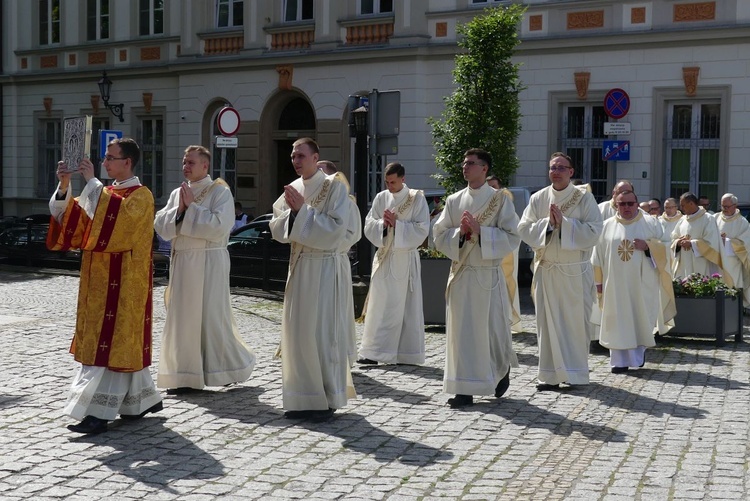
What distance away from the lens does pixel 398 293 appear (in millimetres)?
11586

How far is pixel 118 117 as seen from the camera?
31.4 m

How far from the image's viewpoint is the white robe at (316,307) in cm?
841

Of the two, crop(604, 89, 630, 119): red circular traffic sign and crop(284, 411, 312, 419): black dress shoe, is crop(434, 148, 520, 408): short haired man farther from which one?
crop(604, 89, 630, 119): red circular traffic sign

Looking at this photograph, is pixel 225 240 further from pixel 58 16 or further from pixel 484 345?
pixel 58 16

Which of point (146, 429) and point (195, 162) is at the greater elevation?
point (195, 162)

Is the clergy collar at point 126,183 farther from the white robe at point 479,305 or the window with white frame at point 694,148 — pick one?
the window with white frame at point 694,148

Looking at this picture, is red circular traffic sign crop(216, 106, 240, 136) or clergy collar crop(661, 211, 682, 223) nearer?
clergy collar crop(661, 211, 682, 223)

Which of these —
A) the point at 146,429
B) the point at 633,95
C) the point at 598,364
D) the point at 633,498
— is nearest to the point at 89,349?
the point at 146,429

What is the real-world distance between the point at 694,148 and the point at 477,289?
13879mm

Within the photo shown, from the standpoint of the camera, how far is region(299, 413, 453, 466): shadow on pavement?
7.34 m

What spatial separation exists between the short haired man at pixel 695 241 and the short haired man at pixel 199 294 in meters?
7.90

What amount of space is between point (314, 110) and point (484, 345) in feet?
60.4

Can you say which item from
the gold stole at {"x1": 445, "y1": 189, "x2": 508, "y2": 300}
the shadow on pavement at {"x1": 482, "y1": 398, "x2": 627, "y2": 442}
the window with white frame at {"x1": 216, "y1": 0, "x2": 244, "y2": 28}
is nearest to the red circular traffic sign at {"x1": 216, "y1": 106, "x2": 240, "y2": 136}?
the gold stole at {"x1": 445, "y1": 189, "x2": 508, "y2": 300}

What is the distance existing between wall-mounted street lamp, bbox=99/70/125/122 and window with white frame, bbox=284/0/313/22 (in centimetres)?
565
